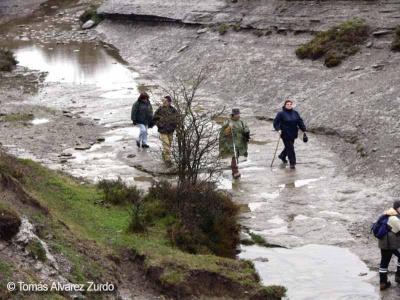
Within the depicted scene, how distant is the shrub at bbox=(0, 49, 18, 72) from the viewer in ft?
125

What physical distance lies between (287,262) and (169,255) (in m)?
2.64

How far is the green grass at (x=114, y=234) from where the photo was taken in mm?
11859

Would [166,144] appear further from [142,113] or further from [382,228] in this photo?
[382,228]

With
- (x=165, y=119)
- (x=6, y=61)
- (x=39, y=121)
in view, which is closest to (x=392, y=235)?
(x=165, y=119)

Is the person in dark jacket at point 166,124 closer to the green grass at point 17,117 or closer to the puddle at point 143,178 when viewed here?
the puddle at point 143,178

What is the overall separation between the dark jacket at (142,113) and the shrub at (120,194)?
5.68 meters

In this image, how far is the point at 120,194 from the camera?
15344 millimetres

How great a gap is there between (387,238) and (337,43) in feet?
59.9

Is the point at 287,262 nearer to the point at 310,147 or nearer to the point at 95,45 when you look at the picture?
the point at 310,147

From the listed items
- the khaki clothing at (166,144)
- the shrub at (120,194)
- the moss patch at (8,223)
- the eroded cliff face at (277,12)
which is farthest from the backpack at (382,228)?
the eroded cliff face at (277,12)

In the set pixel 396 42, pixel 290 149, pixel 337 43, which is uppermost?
pixel 396 42

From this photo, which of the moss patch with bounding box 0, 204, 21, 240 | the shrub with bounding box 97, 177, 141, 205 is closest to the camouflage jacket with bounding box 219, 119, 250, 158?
the shrub with bounding box 97, 177, 141, 205

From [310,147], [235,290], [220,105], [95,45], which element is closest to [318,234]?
[235,290]

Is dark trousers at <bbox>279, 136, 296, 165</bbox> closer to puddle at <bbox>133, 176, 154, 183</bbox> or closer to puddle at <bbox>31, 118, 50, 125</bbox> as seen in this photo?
puddle at <bbox>133, 176, 154, 183</bbox>
